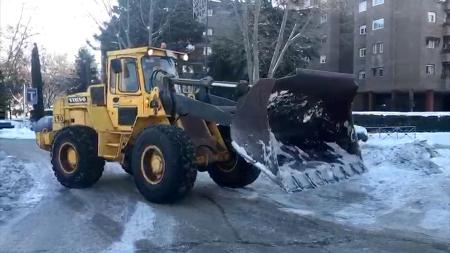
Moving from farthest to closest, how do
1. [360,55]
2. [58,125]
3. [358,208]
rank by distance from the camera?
[360,55]
[58,125]
[358,208]

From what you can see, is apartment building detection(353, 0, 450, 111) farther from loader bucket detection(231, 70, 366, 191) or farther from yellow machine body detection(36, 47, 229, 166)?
yellow machine body detection(36, 47, 229, 166)

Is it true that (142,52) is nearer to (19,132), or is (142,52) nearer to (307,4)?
(307,4)

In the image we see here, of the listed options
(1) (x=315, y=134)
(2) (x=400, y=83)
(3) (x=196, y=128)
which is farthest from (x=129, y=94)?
(2) (x=400, y=83)

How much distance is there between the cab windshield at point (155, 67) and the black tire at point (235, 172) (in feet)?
5.97

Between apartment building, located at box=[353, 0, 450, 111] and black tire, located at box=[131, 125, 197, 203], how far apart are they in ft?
131

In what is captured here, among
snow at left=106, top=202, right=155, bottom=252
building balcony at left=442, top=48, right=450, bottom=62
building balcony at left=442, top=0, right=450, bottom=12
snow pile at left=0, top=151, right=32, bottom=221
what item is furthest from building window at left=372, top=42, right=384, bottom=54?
snow at left=106, top=202, right=155, bottom=252

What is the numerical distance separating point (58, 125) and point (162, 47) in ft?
10.8

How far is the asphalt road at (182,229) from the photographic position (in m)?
6.73

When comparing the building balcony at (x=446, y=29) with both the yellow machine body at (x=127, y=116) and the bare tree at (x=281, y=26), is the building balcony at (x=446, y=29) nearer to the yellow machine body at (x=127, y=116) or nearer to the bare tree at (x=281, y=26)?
the bare tree at (x=281, y=26)

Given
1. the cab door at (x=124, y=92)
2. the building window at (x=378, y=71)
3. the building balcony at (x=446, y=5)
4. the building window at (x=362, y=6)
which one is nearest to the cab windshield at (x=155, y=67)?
the cab door at (x=124, y=92)

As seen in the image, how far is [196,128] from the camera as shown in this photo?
10.1 meters

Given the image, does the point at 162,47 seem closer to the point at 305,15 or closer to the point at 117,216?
the point at 117,216

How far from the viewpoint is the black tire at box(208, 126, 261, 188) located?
1060 cm

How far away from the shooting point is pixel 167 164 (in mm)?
8875
